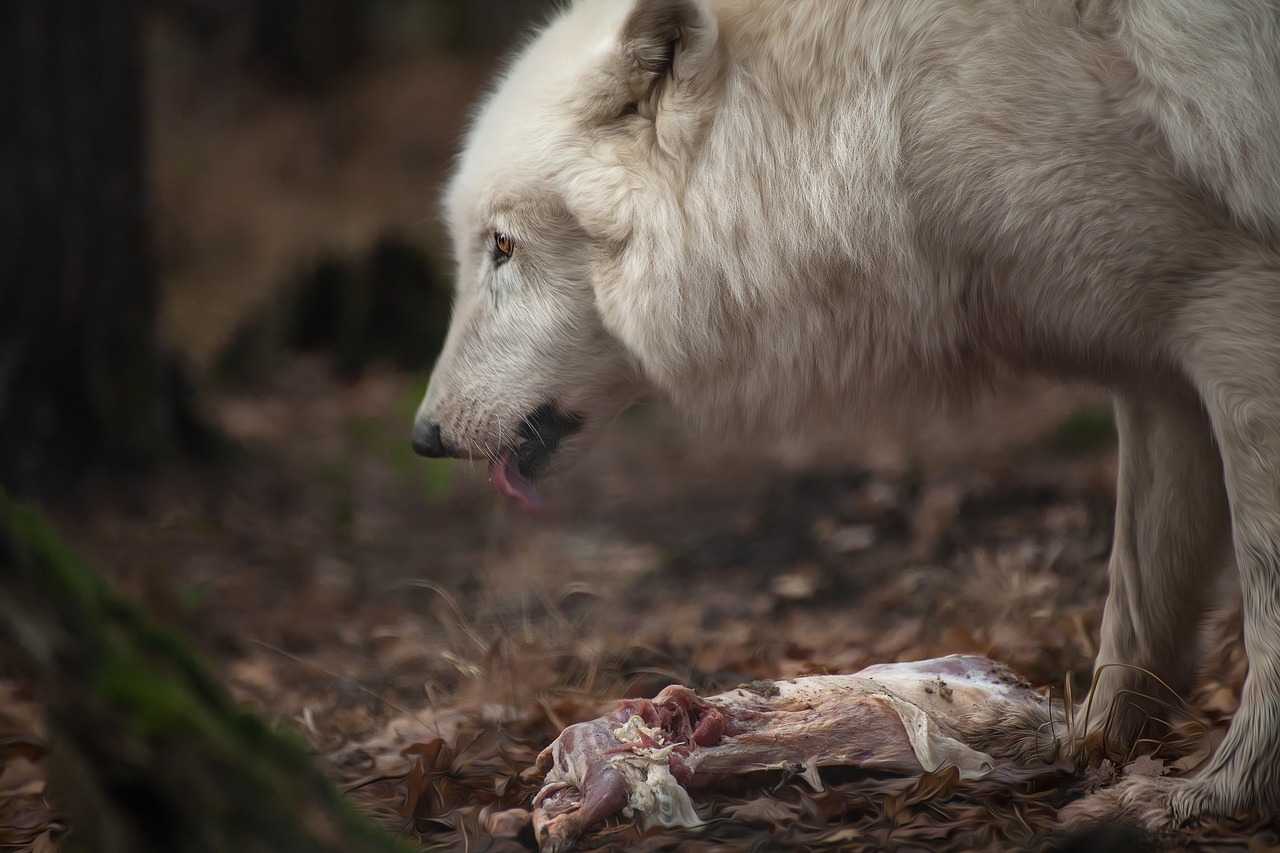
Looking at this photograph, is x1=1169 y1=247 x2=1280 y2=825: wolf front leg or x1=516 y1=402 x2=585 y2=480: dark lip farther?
x1=516 y1=402 x2=585 y2=480: dark lip

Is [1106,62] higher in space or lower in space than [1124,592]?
higher

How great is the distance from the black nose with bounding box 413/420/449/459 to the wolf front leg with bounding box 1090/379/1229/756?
1.83 m

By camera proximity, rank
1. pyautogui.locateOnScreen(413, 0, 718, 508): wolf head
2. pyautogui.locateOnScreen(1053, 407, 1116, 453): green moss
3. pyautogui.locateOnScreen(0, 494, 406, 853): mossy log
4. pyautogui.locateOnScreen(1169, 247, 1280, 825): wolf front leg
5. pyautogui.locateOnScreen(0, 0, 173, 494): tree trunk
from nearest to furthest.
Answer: pyautogui.locateOnScreen(0, 494, 406, 853): mossy log
pyautogui.locateOnScreen(1169, 247, 1280, 825): wolf front leg
pyautogui.locateOnScreen(413, 0, 718, 508): wolf head
pyautogui.locateOnScreen(0, 0, 173, 494): tree trunk
pyautogui.locateOnScreen(1053, 407, 1116, 453): green moss

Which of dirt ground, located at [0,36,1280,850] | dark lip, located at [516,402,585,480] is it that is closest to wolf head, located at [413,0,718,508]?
dark lip, located at [516,402,585,480]

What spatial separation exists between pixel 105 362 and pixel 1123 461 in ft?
17.7

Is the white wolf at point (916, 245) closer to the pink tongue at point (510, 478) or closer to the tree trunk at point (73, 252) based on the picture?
the pink tongue at point (510, 478)

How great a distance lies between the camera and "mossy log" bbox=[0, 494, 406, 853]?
61.3 inches

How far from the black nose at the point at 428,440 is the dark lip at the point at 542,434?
0.21 metres

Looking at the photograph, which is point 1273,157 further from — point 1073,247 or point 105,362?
point 105,362

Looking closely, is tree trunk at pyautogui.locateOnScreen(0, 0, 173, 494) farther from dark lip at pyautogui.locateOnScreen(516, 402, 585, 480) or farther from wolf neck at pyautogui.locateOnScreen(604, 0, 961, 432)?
wolf neck at pyautogui.locateOnScreen(604, 0, 961, 432)

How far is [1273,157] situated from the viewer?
224 centimetres

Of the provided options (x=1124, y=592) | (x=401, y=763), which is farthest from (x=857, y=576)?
(x=401, y=763)

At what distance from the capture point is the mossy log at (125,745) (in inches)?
61.3

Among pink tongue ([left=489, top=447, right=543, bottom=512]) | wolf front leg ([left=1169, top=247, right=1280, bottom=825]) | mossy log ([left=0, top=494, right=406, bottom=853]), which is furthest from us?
pink tongue ([left=489, top=447, right=543, bottom=512])
